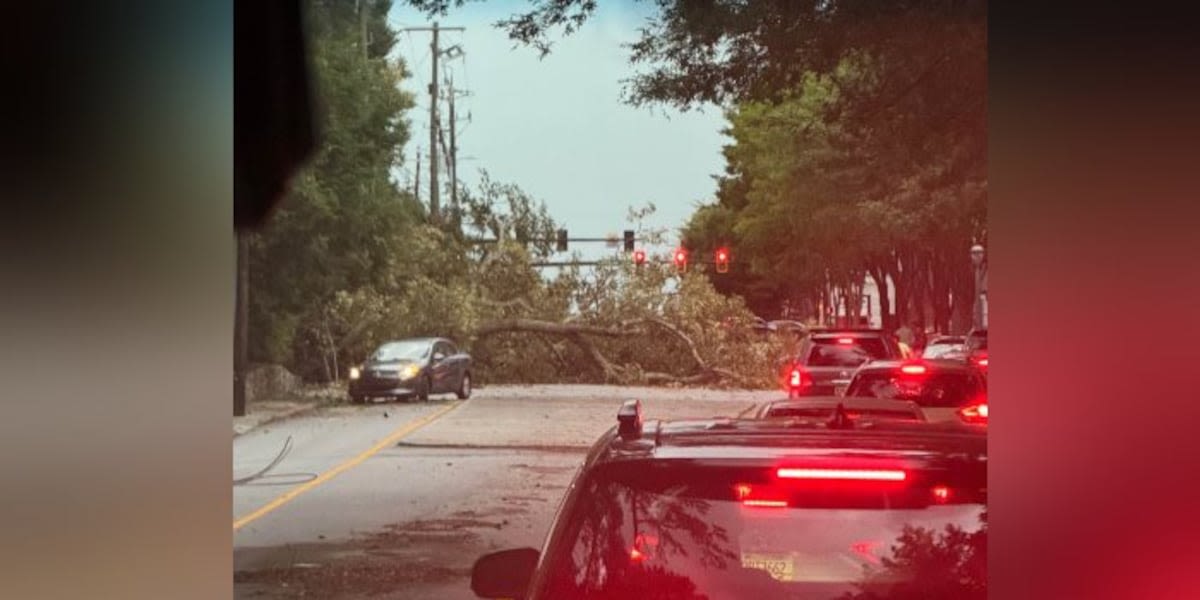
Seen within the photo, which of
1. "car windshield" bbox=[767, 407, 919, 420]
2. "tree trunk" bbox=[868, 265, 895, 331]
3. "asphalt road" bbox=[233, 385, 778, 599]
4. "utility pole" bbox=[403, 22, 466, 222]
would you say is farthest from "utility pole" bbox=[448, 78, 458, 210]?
"tree trunk" bbox=[868, 265, 895, 331]

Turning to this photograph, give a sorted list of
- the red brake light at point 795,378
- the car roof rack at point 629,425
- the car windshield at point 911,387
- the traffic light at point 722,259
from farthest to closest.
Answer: the car windshield at point 911,387 → the red brake light at point 795,378 → the traffic light at point 722,259 → the car roof rack at point 629,425

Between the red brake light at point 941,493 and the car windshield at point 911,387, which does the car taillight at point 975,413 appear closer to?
the car windshield at point 911,387

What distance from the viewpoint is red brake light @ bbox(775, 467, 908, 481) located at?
2.75 metres

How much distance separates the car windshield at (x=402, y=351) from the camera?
490 centimetres

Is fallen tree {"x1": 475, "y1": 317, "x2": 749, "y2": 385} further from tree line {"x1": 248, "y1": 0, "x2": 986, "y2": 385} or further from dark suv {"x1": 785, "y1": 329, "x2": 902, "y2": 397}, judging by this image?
dark suv {"x1": 785, "y1": 329, "x2": 902, "y2": 397}

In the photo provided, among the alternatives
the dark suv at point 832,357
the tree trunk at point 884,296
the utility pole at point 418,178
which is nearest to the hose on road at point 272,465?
the utility pole at point 418,178

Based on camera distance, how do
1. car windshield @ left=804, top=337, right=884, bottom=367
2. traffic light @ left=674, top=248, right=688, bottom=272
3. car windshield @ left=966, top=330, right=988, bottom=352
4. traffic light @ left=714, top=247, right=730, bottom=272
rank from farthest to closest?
car windshield @ left=966, top=330, right=988, bottom=352 → car windshield @ left=804, top=337, right=884, bottom=367 → traffic light @ left=714, top=247, right=730, bottom=272 → traffic light @ left=674, top=248, right=688, bottom=272

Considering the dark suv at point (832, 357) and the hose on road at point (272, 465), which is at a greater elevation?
the dark suv at point (832, 357)

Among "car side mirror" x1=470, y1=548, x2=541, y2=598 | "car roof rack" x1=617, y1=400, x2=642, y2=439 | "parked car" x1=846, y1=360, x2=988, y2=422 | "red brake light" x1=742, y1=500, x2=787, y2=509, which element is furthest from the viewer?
"parked car" x1=846, y1=360, x2=988, y2=422

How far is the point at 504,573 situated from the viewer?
3.30 metres

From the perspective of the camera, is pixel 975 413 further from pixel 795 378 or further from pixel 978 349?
pixel 795 378

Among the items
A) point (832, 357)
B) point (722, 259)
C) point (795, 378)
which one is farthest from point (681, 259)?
point (832, 357)
